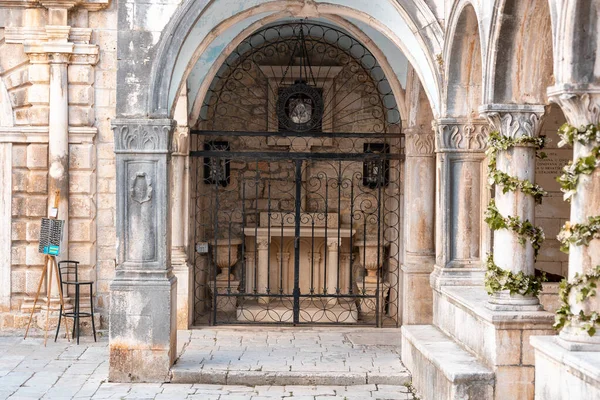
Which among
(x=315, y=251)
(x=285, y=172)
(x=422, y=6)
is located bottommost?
(x=315, y=251)

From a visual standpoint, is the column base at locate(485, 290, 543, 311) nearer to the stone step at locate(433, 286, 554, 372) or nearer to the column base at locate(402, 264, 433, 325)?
the stone step at locate(433, 286, 554, 372)

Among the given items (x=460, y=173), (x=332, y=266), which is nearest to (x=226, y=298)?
(x=332, y=266)

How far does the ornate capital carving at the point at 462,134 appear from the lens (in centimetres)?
909

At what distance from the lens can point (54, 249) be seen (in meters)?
10.8

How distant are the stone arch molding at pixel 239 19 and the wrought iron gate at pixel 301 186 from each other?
2.69 meters

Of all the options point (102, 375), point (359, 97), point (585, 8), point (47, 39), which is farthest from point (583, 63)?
point (359, 97)

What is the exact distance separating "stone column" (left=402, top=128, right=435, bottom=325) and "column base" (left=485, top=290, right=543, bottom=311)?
4.19m

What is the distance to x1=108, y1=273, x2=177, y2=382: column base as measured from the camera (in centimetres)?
903

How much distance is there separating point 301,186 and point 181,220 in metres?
2.38

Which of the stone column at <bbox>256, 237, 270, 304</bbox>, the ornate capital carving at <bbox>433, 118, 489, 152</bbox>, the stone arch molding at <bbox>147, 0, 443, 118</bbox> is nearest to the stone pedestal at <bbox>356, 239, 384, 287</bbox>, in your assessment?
the stone column at <bbox>256, 237, 270, 304</bbox>

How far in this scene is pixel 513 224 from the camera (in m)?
7.52

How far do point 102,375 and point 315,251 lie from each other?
5.14m

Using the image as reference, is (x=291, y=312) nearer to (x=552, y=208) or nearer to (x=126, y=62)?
(x=552, y=208)

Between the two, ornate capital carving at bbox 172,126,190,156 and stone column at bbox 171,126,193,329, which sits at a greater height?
ornate capital carving at bbox 172,126,190,156
